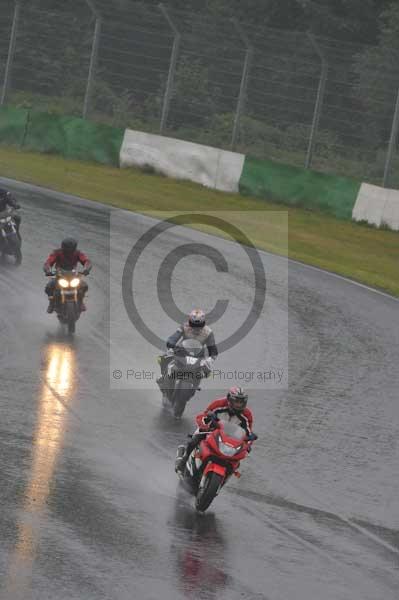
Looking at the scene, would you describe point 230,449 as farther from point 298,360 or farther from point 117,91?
point 117,91

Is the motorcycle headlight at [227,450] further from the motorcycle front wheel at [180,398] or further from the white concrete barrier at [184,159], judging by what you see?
the white concrete barrier at [184,159]

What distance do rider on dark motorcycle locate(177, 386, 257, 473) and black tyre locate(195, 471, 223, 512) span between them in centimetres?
65

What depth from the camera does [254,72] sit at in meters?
38.8

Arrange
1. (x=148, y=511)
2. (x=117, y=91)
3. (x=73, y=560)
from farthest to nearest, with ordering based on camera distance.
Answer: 1. (x=117, y=91)
2. (x=148, y=511)
3. (x=73, y=560)

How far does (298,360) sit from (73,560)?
9.48m

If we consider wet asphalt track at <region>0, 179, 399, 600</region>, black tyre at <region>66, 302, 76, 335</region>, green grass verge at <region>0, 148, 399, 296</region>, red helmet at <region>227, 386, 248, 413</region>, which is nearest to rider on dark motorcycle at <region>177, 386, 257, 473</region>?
red helmet at <region>227, 386, 248, 413</region>

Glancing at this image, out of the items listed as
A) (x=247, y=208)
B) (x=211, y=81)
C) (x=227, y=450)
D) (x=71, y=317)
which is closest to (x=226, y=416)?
(x=227, y=450)

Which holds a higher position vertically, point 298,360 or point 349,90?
point 349,90

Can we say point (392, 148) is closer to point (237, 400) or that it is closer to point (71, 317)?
point (71, 317)

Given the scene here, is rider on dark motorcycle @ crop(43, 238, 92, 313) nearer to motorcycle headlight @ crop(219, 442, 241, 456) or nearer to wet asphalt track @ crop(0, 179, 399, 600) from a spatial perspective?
wet asphalt track @ crop(0, 179, 399, 600)

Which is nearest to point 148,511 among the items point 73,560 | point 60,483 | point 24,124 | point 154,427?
point 60,483

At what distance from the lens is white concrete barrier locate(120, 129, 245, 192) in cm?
3666

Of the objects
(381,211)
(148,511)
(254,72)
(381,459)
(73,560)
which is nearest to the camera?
(73,560)

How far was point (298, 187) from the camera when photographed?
119ft
